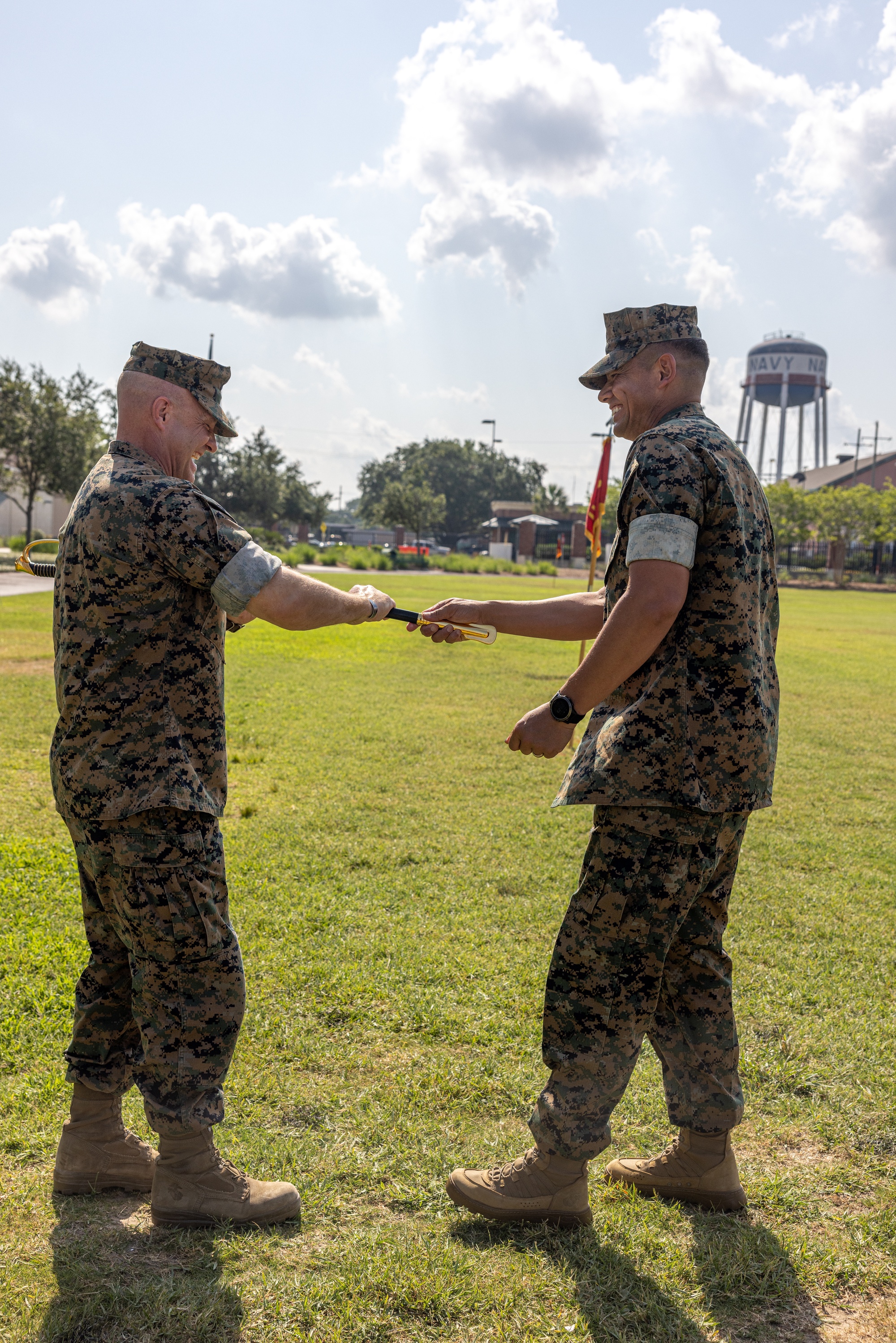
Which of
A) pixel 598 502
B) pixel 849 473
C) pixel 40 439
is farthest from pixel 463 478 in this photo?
pixel 598 502

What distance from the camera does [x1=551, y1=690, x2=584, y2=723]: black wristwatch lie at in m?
2.51

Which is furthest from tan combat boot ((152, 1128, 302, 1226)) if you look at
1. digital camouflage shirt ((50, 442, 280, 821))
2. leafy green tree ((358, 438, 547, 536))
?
leafy green tree ((358, 438, 547, 536))

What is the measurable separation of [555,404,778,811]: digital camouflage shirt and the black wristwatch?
11 centimetres

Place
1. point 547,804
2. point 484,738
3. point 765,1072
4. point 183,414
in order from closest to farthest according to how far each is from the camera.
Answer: point 183,414 < point 765,1072 < point 547,804 < point 484,738

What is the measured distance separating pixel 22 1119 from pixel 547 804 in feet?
15.7

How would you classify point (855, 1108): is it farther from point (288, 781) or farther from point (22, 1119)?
point (288, 781)

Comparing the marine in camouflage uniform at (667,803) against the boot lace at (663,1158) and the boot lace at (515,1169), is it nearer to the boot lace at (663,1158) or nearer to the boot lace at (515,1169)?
the boot lace at (515,1169)

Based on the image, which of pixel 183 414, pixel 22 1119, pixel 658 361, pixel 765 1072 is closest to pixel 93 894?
pixel 22 1119

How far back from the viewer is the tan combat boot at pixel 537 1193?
8.87 ft

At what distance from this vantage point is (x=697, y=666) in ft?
8.25

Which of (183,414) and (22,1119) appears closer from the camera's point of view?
(183,414)

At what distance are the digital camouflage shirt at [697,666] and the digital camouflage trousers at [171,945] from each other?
99cm

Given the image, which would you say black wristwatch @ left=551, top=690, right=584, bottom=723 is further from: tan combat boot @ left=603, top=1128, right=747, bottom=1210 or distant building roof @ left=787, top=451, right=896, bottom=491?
distant building roof @ left=787, top=451, right=896, bottom=491

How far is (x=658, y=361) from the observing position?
8.77 ft
